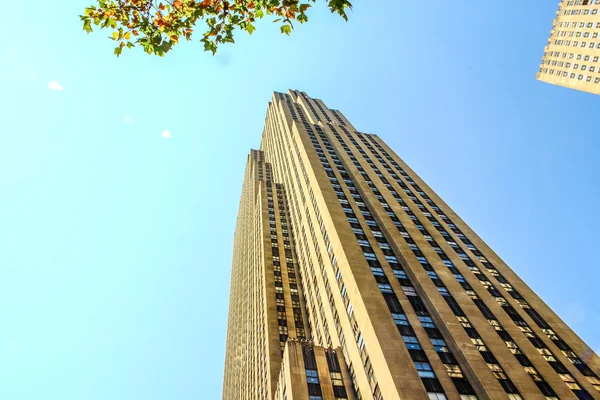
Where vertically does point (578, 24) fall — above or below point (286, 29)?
above

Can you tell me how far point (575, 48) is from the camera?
322 feet

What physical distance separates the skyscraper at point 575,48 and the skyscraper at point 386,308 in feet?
164

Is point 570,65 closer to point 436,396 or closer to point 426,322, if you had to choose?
point 426,322

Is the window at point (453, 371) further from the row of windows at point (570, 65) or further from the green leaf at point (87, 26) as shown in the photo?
the row of windows at point (570, 65)

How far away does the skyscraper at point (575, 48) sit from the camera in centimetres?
9175

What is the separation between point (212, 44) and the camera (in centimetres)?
1073

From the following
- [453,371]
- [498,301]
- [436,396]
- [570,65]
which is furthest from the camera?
[570,65]

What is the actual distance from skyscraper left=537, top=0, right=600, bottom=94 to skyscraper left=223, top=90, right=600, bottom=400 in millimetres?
50037

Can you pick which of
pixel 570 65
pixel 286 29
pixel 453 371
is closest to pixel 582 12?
pixel 570 65

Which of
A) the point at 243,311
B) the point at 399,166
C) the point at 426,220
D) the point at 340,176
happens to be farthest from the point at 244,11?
the point at 243,311

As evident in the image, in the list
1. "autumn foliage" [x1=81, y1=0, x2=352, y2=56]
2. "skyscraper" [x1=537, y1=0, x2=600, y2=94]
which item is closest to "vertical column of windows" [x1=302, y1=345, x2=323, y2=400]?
"autumn foliage" [x1=81, y1=0, x2=352, y2=56]

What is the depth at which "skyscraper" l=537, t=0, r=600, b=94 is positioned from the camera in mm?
91750

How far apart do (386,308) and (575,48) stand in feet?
310

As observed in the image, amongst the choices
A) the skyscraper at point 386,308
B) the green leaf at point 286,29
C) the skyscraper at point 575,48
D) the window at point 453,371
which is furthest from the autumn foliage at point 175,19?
the skyscraper at point 575,48
